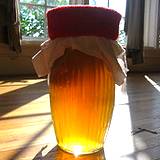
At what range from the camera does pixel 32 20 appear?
315 centimetres

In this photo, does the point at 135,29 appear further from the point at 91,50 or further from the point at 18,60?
the point at 91,50

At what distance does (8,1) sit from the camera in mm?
2502

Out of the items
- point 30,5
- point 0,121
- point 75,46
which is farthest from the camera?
point 30,5

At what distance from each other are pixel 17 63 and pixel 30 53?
15 centimetres

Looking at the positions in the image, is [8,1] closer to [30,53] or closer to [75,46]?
[30,53]

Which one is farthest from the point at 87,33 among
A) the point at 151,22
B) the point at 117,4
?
the point at 151,22

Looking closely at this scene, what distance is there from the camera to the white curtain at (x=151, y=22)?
12.2 feet

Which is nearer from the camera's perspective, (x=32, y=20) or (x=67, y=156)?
(x=67, y=156)

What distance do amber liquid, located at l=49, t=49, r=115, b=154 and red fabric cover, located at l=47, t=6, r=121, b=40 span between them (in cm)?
4

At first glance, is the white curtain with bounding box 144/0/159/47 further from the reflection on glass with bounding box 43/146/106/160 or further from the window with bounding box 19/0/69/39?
the reflection on glass with bounding box 43/146/106/160

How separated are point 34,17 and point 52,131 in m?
2.34

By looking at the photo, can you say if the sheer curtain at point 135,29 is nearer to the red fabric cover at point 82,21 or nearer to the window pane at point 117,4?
the window pane at point 117,4

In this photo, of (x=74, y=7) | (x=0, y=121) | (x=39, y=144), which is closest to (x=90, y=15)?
(x=74, y=7)

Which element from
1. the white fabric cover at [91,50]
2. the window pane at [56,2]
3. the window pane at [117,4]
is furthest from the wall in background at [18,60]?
the white fabric cover at [91,50]
